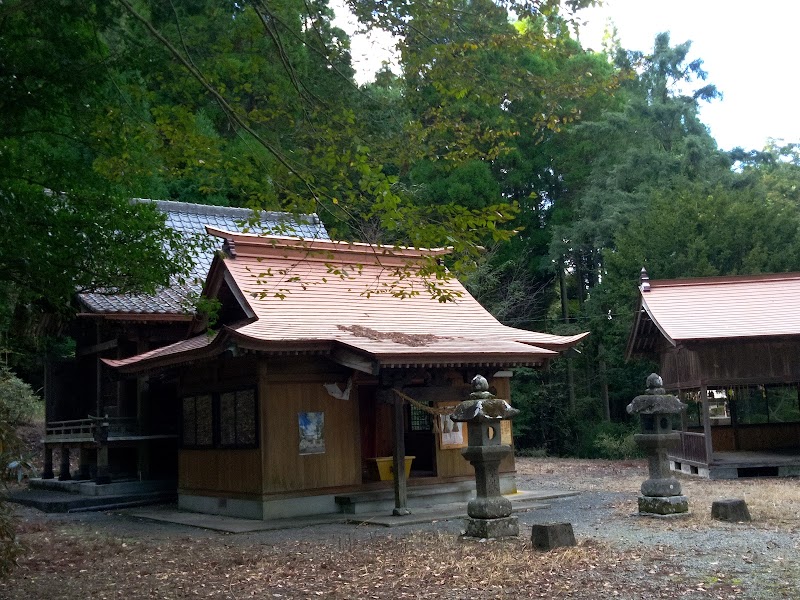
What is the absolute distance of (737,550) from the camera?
9859 mm

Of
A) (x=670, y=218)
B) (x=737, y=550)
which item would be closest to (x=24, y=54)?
(x=737, y=550)

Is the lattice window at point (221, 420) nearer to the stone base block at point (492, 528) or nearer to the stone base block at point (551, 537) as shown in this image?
the stone base block at point (492, 528)

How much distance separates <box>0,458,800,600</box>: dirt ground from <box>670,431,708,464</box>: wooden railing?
6060mm

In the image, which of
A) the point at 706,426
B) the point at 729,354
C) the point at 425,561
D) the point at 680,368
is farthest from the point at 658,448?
the point at 680,368

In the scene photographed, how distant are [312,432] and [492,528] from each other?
4678 mm

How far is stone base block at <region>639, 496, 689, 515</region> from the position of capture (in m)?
13.1

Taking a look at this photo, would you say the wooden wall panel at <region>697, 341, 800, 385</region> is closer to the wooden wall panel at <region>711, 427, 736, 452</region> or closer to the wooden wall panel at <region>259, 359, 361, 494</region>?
the wooden wall panel at <region>711, 427, 736, 452</region>

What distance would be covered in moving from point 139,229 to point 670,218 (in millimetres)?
21672

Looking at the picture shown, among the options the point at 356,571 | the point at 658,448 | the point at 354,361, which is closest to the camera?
the point at 356,571

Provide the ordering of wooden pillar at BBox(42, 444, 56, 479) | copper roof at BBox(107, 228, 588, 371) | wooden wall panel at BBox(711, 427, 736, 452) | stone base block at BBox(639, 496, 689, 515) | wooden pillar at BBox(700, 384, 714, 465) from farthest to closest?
wooden wall panel at BBox(711, 427, 736, 452) < wooden pillar at BBox(42, 444, 56, 479) < wooden pillar at BBox(700, 384, 714, 465) < copper roof at BBox(107, 228, 588, 371) < stone base block at BBox(639, 496, 689, 515)

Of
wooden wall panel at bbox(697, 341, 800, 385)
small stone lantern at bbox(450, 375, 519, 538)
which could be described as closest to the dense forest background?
small stone lantern at bbox(450, 375, 519, 538)

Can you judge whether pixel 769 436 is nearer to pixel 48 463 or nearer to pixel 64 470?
pixel 64 470

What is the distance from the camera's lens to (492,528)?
11258 mm

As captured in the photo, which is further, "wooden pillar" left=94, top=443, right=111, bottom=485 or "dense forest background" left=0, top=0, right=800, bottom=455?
"wooden pillar" left=94, top=443, right=111, bottom=485
